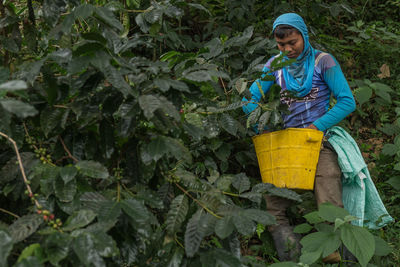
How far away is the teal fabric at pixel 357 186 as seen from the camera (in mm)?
3256

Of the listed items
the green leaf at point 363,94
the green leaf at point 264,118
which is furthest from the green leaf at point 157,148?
the green leaf at point 363,94

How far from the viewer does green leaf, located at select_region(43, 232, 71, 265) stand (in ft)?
4.95

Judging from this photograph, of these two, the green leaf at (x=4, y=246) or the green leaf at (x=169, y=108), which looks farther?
the green leaf at (x=169, y=108)

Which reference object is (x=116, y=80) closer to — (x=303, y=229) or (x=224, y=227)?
(x=224, y=227)

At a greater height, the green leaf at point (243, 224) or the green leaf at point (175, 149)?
the green leaf at point (175, 149)

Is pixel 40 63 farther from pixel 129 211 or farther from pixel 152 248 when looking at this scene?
pixel 152 248

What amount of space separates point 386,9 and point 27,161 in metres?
5.68

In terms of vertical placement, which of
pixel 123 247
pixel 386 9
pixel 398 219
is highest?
pixel 123 247

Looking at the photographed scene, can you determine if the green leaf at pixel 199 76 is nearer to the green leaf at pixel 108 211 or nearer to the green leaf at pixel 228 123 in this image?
the green leaf at pixel 108 211

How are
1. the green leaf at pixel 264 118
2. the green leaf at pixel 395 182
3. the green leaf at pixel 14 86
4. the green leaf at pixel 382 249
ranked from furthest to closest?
the green leaf at pixel 395 182 → the green leaf at pixel 382 249 → the green leaf at pixel 264 118 → the green leaf at pixel 14 86

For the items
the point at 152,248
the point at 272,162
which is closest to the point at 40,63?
the point at 152,248

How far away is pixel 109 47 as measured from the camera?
1.92 m

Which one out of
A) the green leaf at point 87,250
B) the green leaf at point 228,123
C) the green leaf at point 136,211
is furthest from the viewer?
the green leaf at point 228,123

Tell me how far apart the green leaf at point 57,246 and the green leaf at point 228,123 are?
1397 millimetres
